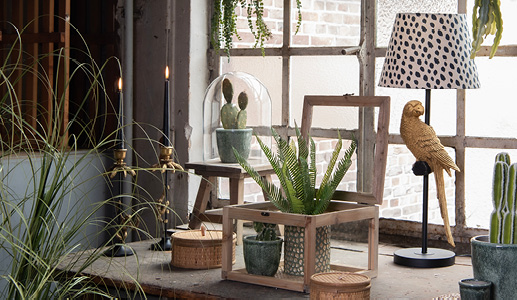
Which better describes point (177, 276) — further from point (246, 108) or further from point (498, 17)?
point (498, 17)

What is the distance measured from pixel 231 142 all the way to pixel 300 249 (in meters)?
0.75

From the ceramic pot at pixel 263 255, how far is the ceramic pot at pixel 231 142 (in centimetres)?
66

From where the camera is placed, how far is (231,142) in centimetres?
303

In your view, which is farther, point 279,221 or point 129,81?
point 129,81

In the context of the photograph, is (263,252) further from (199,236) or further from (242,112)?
(242,112)

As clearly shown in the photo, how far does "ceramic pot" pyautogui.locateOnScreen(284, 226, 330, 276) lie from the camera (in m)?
2.39

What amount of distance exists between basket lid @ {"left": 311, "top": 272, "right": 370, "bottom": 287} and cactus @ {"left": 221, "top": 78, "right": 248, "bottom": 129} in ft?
3.28

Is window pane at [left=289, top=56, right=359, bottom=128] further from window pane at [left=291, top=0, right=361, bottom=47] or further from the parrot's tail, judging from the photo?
the parrot's tail

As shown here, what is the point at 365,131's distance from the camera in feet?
10.4

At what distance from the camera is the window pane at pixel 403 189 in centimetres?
308

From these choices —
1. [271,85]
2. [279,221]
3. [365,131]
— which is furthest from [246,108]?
[279,221]

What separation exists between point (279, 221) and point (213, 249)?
45 centimetres

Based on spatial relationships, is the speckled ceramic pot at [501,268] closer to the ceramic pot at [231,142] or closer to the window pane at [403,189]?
the window pane at [403,189]

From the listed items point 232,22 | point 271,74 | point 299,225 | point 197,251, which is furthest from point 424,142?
point 232,22
